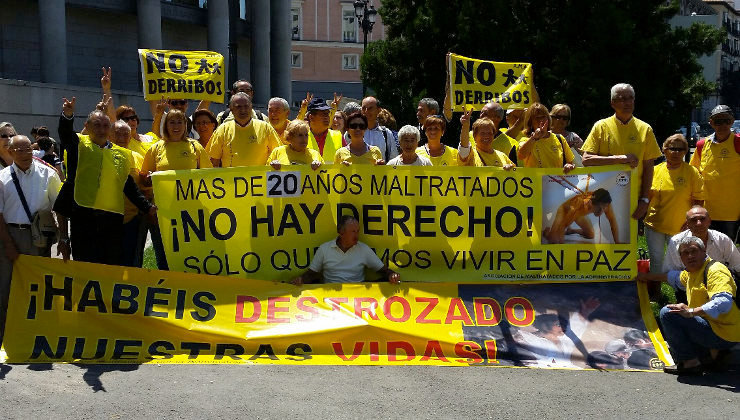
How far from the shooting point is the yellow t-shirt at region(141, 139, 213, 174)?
780cm

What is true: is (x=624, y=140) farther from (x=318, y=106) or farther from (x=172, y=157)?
(x=172, y=157)

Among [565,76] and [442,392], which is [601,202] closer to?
[442,392]

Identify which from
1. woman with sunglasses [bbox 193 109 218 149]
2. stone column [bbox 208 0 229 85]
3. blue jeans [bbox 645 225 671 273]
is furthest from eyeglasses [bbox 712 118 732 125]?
stone column [bbox 208 0 229 85]

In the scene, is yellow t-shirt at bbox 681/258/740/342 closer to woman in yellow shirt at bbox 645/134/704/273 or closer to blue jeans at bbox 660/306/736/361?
blue jeans at bbox 660/306/736/361

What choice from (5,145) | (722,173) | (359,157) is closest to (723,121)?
(722,173)

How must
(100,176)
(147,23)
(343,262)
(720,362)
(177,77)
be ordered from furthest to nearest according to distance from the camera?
(147,23) → (177,77) → (343,262) → (100,176) → (720,362)

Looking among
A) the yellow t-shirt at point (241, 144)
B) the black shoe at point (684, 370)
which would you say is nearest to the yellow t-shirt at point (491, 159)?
the yellow t-shirt at point (241, 144)

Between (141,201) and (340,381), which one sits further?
(141,201)

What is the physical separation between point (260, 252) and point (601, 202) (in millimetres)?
3058

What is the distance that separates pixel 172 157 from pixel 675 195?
180 inches

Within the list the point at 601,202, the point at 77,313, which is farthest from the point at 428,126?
the point at 77,313

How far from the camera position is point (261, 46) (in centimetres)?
3744

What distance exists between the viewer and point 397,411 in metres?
5.68

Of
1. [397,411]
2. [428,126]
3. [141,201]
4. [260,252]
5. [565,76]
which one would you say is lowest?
[397,411]
